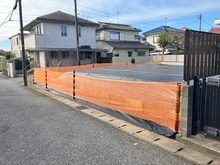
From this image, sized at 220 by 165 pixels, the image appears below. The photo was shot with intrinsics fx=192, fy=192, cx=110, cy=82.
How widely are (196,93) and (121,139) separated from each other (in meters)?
1.71

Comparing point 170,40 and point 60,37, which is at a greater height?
point 170,40

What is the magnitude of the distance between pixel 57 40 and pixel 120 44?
8.93 meters

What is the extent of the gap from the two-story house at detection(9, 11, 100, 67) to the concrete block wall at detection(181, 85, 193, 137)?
1755cm

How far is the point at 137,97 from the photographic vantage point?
4684mm

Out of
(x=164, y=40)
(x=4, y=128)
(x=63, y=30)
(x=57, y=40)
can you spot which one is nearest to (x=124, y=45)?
(x=164, y=40)

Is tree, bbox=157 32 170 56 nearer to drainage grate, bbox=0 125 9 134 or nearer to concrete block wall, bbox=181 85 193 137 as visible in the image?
concrete block wall, bbox=181 85 193 137

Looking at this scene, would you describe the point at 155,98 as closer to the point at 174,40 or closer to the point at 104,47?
the point at 104,47

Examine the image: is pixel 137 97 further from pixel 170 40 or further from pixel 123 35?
pixel 170 40

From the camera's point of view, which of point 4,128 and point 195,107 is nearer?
point 195,107

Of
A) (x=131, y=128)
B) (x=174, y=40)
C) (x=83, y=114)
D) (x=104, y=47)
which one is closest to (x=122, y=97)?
(x=131, y=128)

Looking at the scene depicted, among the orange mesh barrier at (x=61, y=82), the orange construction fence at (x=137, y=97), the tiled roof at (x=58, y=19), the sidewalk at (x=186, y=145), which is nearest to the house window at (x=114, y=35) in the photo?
the tiled roof at (x=58, y=19)

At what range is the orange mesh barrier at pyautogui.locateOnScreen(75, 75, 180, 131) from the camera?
13.0 feet

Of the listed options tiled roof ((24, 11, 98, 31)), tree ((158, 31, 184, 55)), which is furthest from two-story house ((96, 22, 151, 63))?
tiled roof ((24, 11, 98, 31))

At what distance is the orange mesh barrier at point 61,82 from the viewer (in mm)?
7824
